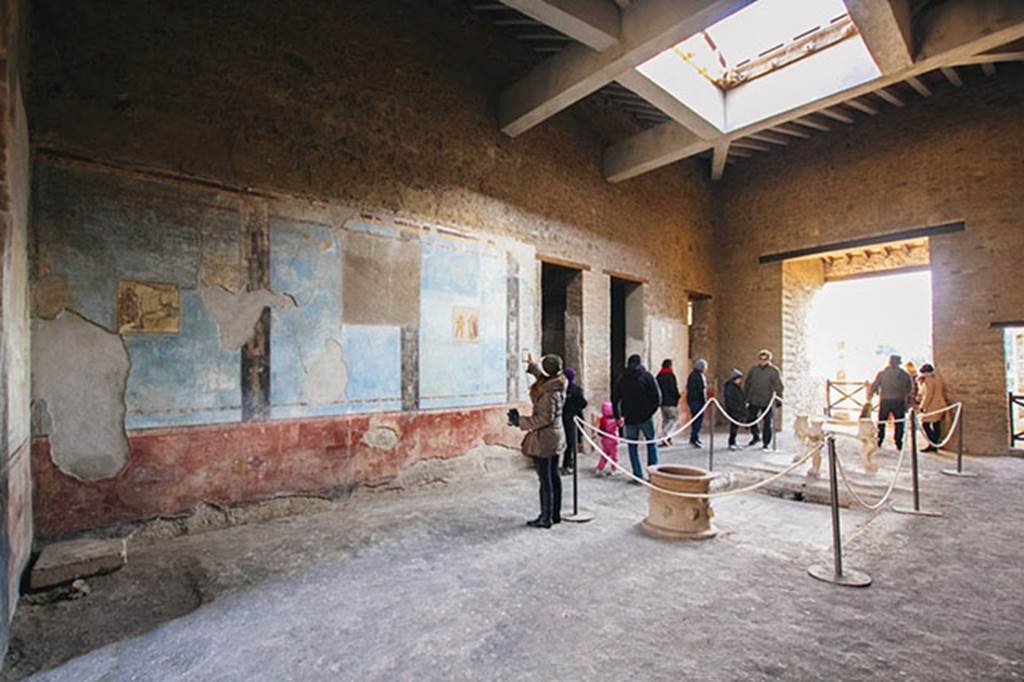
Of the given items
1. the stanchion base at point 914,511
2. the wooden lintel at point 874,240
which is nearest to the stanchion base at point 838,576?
the stanchion base at point 914,511

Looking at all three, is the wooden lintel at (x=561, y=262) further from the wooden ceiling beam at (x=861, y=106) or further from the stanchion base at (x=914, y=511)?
the wooden ceiling beam at (x=861, y=106)

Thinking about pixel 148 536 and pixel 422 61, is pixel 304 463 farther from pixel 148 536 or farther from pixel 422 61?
pixel 422 61

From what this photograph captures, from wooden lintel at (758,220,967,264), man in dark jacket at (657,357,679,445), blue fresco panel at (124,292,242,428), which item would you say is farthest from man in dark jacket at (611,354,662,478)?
wooden lintel at (758,220,967,264)

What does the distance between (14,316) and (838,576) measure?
6.04m

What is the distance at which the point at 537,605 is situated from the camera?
329cm

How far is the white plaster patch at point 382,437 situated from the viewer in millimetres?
5902

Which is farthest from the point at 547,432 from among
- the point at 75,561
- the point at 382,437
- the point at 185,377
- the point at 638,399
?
the point at 75,561

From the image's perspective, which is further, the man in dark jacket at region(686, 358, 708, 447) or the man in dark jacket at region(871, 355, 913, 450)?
the man in dark jacket at region(686, 358, 708, 447)

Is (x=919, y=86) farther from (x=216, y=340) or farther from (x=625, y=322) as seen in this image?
(x=216, y=340)

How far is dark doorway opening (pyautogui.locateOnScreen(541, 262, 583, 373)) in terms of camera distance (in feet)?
29.5

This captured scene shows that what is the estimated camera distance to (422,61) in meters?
6.73

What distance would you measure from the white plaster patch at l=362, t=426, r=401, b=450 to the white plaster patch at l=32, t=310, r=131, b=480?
2300 mm

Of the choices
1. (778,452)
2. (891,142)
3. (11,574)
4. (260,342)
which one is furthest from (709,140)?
(11,574)

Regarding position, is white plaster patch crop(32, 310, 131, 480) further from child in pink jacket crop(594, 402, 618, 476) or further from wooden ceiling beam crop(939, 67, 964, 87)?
wooden ceiling beam crop(939, 67, 964, 87)
